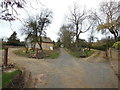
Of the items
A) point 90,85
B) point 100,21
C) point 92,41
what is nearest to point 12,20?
point 90,85

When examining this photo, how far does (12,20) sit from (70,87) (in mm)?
4345

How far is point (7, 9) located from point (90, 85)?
5.57 m

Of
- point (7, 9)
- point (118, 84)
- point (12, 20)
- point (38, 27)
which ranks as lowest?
point (118, 84)

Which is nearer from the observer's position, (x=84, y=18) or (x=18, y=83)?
(x=18, y=83)

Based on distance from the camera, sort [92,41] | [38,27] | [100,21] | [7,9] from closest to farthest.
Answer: [7,9], [100,21], [38,27], [92,41]

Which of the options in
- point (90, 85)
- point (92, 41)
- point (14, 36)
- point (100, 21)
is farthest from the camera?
point (14, 36)

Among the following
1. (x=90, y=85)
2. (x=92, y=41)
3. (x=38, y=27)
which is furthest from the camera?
(x=92, y=41)

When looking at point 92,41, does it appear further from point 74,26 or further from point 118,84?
point 118,84

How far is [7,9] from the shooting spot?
4668 millimetres

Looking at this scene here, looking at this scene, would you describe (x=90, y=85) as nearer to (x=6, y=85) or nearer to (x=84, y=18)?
(x=6, y=85)

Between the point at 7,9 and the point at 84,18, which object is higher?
the point at 84,18

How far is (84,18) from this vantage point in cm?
3025

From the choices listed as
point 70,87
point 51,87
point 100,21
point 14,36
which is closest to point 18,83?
point 51,87

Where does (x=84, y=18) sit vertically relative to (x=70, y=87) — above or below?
above
